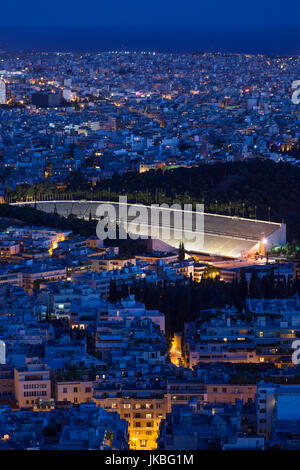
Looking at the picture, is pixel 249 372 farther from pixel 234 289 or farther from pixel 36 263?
pixel 36 263

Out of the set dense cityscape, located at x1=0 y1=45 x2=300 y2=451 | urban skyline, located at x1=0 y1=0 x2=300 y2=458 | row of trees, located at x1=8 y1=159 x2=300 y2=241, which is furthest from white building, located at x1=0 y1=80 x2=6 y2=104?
row of trees, located at x1=8 y1=159 x2=300 y2=241

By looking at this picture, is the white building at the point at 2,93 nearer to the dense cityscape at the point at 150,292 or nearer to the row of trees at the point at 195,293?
the dense cityscape at the point at 150,292

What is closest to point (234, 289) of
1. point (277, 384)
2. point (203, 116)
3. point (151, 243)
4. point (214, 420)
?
point (151, 243)

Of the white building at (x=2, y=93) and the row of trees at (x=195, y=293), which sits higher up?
the white building at (x=2, y=93)

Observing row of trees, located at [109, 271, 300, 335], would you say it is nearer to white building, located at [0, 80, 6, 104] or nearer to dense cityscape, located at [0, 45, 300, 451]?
dense cityscape, located at [0, 45, 300, 451]

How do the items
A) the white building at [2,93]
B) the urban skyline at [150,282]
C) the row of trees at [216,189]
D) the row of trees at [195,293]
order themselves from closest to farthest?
the urban skyline at [150,282], the row of trees at [195,293], the row of trees at [216,189], the white building at [2,93]

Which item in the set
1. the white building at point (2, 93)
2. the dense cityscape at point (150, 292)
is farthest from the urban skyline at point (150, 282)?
the white building at point (2, 93)

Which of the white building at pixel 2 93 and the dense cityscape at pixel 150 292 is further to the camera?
the white building at pixel 2 93

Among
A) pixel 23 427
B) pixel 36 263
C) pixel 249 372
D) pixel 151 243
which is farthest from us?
pixel 151 243
